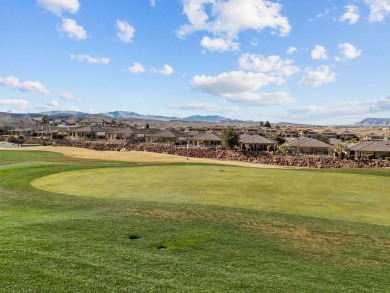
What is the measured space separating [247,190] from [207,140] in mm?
69820

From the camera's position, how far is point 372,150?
70625 mm

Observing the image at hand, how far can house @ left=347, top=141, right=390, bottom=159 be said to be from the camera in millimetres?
70750

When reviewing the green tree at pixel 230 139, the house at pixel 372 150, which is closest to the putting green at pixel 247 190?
the house at pixel 372 150

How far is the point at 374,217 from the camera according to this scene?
58.2ft

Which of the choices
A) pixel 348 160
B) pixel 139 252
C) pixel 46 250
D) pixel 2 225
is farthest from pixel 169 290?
pixel 348 160

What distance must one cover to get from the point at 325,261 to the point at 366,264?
1248mm

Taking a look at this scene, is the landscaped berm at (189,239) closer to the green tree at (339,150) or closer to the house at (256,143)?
the green tree at (339,150)

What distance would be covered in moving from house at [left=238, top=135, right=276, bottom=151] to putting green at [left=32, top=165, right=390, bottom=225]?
175 feet

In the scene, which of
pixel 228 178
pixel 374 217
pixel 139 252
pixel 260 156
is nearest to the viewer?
pixel 139 252

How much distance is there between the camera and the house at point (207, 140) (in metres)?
93.4

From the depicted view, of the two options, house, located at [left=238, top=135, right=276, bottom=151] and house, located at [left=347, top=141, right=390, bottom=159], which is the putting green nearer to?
house, located at [left=347, top=141, right=390, bottom=159]

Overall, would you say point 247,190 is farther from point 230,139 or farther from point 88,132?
point 88,132

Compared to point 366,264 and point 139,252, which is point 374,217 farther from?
point 139,252

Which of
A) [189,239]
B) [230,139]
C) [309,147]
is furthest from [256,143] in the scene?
[189,239]
